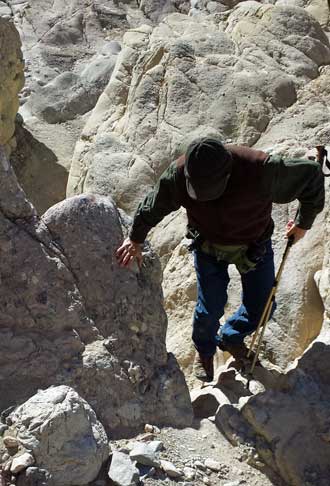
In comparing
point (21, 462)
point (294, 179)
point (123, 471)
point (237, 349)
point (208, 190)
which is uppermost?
point (294, 179)

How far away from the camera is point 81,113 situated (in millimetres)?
13305

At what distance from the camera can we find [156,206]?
4.35 meters

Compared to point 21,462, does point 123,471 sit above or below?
below

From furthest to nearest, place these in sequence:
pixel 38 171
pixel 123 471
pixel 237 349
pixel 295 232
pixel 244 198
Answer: pixel 38 171, pixel 237 349, pixel 295 232, pixel 244 198, pixel 123 471

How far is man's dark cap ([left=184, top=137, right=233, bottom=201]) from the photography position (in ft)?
12.4

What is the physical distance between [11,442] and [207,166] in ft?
5.80

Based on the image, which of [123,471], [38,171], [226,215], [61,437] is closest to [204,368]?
[226,215]

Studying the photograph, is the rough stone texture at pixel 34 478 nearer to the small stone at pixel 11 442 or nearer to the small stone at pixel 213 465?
the small stone at pixel 11 442

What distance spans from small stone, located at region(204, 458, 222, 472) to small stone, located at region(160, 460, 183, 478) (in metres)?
0.24

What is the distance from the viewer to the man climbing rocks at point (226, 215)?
389cm

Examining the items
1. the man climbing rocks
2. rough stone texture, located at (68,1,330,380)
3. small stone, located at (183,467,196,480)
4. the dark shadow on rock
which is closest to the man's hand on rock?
the man climbing rocks

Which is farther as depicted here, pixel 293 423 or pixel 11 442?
pixel 293 423

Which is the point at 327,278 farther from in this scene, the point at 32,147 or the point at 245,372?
the point at 32,147

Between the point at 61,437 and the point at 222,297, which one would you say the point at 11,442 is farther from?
the point at 222,297
